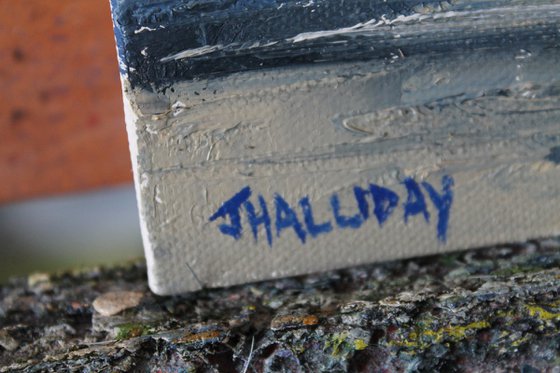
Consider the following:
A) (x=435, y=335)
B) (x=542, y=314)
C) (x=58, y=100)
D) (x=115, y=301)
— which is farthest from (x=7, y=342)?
(x=58, y=100)

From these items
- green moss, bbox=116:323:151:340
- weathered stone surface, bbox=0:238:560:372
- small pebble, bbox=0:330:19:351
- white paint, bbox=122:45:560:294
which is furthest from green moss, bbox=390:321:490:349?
small pebble, bbox=0:330:19:351

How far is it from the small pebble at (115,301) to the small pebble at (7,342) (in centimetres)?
12

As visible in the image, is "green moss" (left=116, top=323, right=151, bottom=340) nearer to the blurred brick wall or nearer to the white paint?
the white paint

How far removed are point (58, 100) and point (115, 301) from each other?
38.6 inches

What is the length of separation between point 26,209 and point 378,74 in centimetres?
143

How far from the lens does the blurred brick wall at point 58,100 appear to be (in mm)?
1705

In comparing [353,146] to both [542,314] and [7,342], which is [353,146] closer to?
[542,314]

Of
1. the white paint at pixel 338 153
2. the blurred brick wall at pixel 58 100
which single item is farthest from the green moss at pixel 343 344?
the blurred brick wall at pixel 58 100

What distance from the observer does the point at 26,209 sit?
203 cm

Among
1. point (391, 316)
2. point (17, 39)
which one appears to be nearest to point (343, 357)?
point (391, 316)

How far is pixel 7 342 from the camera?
931mm

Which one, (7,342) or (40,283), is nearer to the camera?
(7,342)

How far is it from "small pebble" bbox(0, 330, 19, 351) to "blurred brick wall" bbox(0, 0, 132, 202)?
98 centimetres

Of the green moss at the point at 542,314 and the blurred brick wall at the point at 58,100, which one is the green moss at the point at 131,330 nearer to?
the green moss at the point at 542,314
